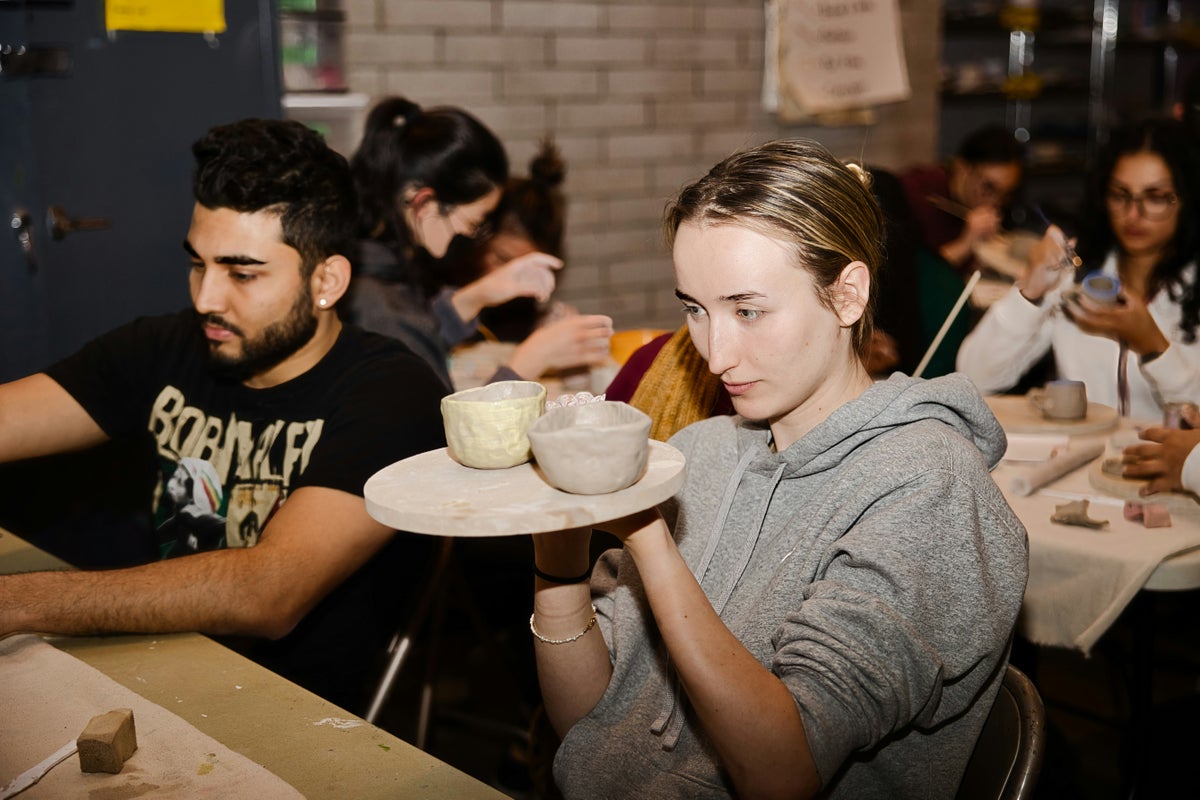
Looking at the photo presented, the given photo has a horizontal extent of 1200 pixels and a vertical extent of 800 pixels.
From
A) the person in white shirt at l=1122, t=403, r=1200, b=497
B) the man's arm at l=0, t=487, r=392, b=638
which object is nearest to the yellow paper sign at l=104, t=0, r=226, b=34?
the man's arm at l=0, t=487, r=392, b=638

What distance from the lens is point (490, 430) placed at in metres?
0.99

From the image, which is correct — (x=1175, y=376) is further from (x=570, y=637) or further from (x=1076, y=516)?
(x=570, y=637)

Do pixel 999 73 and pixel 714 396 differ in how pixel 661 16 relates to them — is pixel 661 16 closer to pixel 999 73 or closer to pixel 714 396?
pixel 999 73

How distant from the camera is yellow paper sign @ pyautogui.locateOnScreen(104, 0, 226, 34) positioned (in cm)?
270

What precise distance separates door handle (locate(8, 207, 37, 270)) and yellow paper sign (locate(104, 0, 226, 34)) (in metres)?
0.52

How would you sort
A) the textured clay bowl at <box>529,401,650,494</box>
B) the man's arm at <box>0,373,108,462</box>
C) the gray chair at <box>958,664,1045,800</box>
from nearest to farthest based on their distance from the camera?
the textured clay bowl at <box>529,401,650,494</box> < the gray chair at <box>958,664,1045,800</box> < the man's arm at <box>0,373,108,462</box>

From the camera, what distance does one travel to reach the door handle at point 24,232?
2.60m

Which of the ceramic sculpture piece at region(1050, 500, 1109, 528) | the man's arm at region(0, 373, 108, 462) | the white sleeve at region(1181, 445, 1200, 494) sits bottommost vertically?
the ceramic sculpture piece at region(1050, 500, 1109, 528)

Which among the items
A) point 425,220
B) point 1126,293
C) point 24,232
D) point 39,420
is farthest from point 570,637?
point 24,232

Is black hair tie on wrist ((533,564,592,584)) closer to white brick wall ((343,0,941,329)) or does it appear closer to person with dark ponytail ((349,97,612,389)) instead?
person with dark ponytail ((349,97,612,389))

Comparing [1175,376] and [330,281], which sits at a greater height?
[330,281]

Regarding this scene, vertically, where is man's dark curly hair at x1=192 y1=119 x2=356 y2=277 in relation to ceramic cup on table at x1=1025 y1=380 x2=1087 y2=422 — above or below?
above

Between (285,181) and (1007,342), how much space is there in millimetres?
1777

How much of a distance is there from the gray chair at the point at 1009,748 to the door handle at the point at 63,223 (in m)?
2.41
